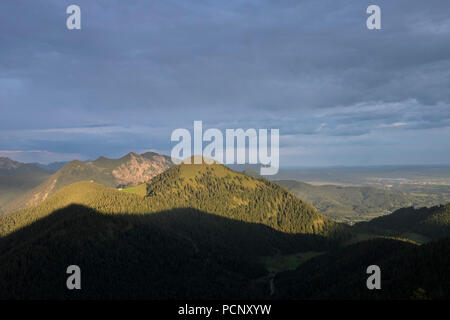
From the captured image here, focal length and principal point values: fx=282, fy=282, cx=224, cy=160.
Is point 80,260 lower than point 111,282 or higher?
higher

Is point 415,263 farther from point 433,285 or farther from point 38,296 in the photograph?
point 38,296

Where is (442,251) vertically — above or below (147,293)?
above

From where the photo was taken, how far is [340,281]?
612 ft
